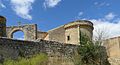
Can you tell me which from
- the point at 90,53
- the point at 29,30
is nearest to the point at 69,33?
the point at 29,30

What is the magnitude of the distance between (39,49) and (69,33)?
302 inches

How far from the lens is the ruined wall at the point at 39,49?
79.9 feet

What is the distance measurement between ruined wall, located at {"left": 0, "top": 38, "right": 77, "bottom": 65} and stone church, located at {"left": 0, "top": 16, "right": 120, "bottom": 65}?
141 inches

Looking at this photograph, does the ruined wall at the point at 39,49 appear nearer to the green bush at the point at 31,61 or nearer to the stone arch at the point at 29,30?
the green bush at the point at 31,61

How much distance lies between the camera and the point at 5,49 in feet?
79.4

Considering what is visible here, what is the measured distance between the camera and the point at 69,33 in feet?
110

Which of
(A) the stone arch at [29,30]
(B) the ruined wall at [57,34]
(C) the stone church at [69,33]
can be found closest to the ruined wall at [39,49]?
(C) the stone church at [69,33]

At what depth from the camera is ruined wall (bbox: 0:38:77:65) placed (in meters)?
24.4

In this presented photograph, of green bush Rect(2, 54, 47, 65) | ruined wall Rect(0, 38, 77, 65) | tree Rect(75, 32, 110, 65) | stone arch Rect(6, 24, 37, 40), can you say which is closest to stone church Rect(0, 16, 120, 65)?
stone arch Rect(6, 24, 37, 40)

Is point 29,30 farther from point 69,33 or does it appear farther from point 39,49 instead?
point 39,49

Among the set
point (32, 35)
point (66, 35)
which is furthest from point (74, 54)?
point (32, 35)

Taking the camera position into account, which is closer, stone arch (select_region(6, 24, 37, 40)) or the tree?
the tree

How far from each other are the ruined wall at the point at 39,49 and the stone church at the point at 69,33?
11.8 ft

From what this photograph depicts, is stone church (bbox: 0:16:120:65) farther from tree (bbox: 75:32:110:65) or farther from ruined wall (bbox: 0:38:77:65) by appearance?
ruined wall (bbox: 0:38:77:65)
